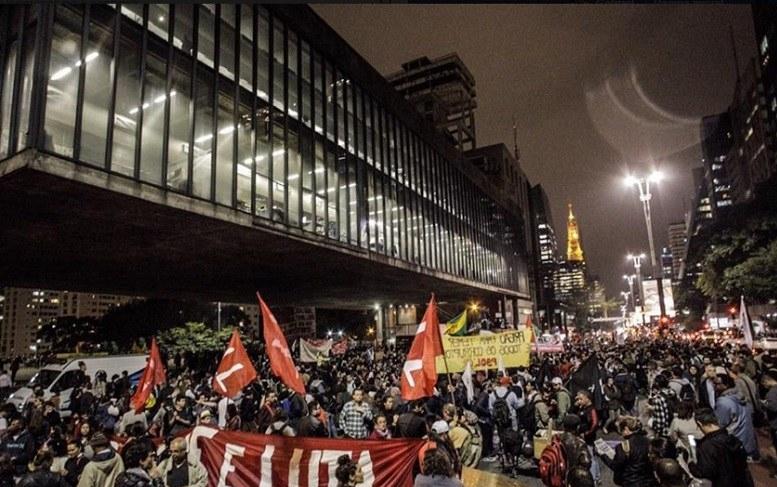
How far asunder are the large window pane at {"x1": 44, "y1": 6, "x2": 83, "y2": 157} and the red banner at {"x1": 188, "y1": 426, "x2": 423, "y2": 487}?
1054 cm

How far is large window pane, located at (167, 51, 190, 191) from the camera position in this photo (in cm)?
1756

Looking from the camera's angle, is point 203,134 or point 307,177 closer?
point 203,134

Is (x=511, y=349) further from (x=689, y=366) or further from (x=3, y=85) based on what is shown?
(x=3, y=85)

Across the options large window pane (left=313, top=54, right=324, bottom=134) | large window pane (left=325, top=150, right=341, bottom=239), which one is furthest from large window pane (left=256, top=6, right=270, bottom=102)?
large window pane (left=325, top=150, right=341, bottom=239)

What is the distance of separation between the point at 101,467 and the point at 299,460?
2.43 meters

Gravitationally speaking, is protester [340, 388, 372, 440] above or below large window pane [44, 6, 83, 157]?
below

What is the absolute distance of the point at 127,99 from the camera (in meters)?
16.2

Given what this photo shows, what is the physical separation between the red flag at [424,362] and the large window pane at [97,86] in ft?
37.0

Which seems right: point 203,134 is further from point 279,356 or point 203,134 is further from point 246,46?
point 279,356

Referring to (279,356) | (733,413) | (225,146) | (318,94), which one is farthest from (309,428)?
(318,94)

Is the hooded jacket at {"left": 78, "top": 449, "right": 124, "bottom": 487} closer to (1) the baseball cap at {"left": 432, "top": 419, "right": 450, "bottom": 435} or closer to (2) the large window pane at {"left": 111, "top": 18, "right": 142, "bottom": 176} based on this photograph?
(1) the baseball cap at {"left": 432, "top": 419, "right": 450, "bottom": 435}

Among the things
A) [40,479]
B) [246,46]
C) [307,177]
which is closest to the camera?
[40,479]

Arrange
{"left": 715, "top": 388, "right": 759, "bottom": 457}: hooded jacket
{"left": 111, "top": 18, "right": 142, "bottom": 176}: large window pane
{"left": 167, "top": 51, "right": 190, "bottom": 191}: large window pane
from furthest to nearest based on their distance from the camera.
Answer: {"left": 167, "top": 51, "right": 190, "bottom": 191}: large window pane
{"left": 111, "top": 18, "right": 142, "bottom": 176}: large window pane
{"left": 715, "top": 388, "right": 759, "bottom": 457}: hooded jacket

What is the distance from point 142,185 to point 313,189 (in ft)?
32.1
